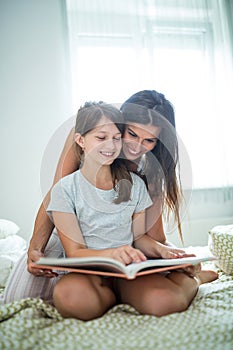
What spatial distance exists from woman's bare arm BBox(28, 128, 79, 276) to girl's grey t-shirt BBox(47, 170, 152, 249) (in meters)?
0.06

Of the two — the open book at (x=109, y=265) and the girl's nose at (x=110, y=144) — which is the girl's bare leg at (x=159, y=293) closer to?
the open book at (x=109, y=265)

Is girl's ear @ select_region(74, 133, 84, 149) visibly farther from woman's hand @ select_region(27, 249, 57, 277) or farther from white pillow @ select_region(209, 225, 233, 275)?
white pillow @ select_region(209, 225, 233, 275)

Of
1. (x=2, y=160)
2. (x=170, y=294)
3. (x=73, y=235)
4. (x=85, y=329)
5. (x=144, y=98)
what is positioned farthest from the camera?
(x=2, y=160)

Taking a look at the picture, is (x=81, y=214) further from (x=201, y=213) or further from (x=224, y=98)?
(x=224, y=98)

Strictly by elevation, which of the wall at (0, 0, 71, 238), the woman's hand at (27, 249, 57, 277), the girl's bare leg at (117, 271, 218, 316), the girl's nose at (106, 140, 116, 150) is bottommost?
the girl's bare leg at (117, 271, 218, 316)

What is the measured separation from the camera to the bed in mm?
807

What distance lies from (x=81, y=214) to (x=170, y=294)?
38cm

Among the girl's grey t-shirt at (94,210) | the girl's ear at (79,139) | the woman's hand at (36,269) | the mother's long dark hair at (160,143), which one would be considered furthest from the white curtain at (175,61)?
the woman's hand at (36,269)

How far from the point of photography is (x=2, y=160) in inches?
94.9

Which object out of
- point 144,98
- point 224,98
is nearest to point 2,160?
point 144,98

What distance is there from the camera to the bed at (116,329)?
807mm

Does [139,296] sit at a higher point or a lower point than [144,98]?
lower

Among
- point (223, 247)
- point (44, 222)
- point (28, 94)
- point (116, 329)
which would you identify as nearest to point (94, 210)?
point (44, 222)

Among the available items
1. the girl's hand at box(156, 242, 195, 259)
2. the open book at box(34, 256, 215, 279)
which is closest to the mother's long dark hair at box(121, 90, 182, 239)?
the girl's hand at box(156, 242, 195, 259)
